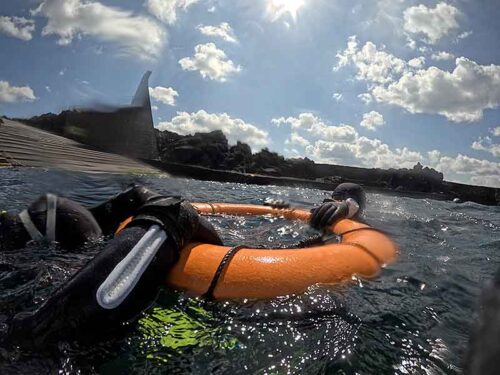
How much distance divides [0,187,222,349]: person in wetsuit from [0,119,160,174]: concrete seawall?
18.8 feet

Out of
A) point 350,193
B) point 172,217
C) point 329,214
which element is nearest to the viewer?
point 172,217

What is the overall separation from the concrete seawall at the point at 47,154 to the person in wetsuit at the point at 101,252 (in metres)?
5.73

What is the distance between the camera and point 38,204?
126 inches

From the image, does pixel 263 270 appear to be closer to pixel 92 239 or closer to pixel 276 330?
pixel 276 330

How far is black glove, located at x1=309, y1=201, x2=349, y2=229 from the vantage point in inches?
206

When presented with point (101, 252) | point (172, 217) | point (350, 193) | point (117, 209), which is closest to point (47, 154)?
point (117, 209)

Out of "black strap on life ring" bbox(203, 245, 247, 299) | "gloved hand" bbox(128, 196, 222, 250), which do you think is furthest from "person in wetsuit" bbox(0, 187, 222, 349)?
"black strap on life ring" bbox(203, 245, 247, 299)

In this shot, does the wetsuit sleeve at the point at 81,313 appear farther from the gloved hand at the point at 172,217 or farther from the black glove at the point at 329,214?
the black glove at the point at 329,214

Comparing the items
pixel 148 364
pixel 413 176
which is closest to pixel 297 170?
pixel 413 176

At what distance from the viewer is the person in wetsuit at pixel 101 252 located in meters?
1.91

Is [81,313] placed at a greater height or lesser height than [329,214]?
lesser

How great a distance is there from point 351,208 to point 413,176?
2253 cm

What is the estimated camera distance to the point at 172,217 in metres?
2.59

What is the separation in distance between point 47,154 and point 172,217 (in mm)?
9738
